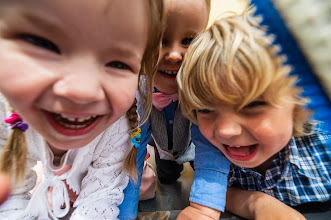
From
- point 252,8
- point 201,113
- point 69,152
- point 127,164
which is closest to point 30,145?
point 69,152

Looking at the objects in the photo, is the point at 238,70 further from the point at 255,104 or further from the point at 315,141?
the point at 315,141

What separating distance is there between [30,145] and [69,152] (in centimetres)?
8

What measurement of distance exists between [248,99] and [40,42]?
0.35m

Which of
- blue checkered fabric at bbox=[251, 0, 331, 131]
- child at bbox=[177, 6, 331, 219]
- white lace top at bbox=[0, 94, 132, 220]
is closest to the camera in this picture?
blue checkered fabric at bbox=[251, 0, 331, 131]

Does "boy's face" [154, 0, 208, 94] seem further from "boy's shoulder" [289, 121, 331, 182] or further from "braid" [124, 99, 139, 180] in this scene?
"boy's shoulder" [289, 121, 331, 182]

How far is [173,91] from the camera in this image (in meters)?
0.64

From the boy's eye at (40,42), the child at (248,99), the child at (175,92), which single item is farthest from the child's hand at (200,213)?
the boy's eye at (40,42)

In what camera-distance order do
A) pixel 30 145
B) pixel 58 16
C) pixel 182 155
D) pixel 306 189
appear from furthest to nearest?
1. pixel 182 155
2. pixel 306 189
3. pixel 30 145
4. pixel 58 16

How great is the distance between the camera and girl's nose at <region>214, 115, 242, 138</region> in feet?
1.41

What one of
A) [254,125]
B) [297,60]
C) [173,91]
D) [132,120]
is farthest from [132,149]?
[297,60]

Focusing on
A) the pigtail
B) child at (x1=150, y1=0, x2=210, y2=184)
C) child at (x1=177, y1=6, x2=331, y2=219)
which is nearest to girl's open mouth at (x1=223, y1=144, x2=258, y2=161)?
child at (x1=177, y1=6, x2=331, y2=219)

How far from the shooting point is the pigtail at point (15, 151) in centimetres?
43

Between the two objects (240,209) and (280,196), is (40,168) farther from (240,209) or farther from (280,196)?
(280,196)

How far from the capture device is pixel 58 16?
282mm
